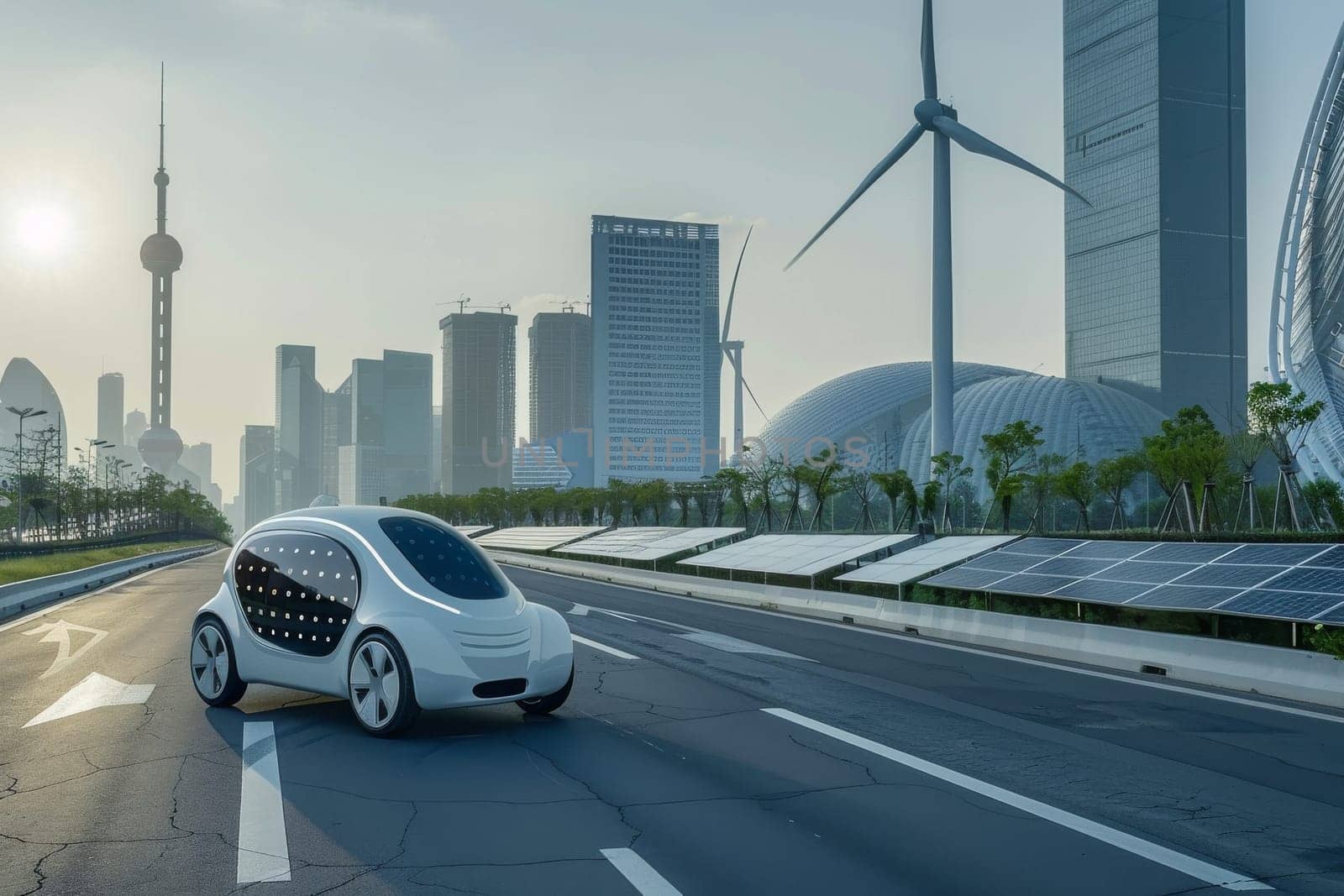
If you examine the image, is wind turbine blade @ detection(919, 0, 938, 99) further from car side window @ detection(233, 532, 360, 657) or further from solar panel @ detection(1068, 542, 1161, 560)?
car side window @ detection(233, 532, 360, 657)

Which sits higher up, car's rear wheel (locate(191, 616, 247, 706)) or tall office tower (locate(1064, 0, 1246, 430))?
tall office tower (locate(1064, 0, 1246, 430))

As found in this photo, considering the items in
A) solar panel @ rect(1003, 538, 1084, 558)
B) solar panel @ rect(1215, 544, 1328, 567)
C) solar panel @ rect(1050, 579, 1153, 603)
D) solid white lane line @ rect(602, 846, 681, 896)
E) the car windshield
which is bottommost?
solid white lane line @ rect(602, 846, 681, 896)

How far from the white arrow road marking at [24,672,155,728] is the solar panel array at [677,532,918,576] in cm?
1935

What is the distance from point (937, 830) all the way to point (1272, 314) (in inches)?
2731

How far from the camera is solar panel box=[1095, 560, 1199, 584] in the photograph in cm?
1914

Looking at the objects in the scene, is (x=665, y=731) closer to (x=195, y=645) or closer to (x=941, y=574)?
(x=195, y=645)

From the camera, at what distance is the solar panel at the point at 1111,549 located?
21891 mm

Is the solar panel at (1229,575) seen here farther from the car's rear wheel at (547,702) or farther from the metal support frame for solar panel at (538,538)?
the metal support frame for solar panel at (538,538)

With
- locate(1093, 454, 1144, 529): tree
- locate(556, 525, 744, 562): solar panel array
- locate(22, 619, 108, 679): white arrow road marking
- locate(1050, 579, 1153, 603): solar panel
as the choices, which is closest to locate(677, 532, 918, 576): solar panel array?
locate(556, 525, 744, 562): solar panel array

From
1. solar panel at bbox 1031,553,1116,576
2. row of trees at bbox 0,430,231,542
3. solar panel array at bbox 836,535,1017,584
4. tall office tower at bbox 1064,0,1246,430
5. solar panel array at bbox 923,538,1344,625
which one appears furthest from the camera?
tall office tower at bbox 1064,0,1246,430

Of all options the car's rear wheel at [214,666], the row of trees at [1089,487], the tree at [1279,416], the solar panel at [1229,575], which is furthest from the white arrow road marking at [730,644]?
the row of trees at [1089,487]

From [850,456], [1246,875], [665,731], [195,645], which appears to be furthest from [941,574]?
[850,456]

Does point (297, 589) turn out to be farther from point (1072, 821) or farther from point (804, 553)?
point (804, 553)

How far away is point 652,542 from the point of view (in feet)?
171
